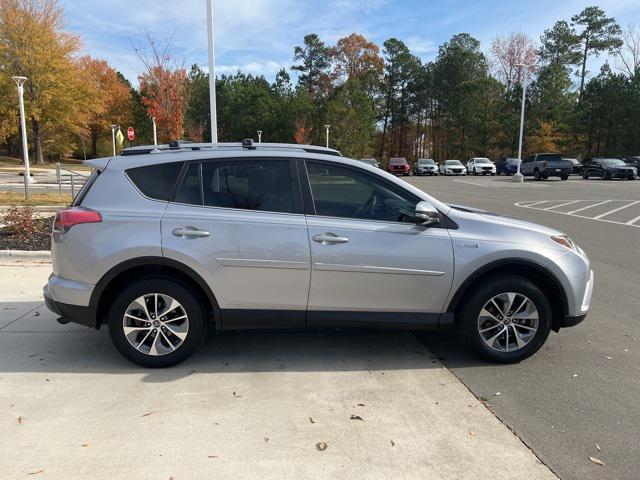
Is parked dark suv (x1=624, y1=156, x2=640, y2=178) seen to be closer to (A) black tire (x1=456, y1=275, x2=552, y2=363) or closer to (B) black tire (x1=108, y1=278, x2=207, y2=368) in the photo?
(A) black tire (x1=456, y1=275, x2=552, y2=363)

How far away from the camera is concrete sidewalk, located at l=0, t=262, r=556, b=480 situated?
2.78 metres

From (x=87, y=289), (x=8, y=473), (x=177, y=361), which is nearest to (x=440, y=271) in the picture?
(x=177, y=361)

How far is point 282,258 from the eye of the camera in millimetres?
3852

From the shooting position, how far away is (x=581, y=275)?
13.6ft

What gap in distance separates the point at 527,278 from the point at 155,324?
3.10 metres

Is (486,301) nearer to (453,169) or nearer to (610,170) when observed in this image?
(610,170)

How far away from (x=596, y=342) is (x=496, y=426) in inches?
82.5

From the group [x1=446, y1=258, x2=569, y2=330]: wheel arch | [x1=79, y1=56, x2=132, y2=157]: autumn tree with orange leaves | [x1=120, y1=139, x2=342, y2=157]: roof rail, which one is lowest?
[x1=446, y1=258, x2=569, y2=330]: wheel arch

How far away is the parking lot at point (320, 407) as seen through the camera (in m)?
2.81

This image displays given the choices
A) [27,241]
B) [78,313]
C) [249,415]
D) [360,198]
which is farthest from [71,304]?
[27,241]

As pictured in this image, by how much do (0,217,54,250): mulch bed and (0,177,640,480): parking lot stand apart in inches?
129

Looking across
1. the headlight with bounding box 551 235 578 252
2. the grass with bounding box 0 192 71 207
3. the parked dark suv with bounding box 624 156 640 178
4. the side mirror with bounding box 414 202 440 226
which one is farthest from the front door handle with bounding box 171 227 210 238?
the parked dark suv with bounding box 624 156 640 178

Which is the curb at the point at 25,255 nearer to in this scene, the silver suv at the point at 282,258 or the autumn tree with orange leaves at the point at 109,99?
the silver suv at the point at 282,258

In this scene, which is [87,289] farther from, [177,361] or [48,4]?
[48,4]
